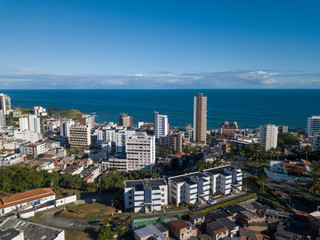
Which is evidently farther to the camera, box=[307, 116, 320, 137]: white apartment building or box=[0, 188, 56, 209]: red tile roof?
box=[307, 116, 320, 137]: white apartment building

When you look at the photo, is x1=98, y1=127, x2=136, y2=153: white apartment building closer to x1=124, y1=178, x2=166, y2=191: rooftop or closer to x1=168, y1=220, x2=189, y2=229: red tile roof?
x1=124, y1=178, x2=166, y2=191: rooftop

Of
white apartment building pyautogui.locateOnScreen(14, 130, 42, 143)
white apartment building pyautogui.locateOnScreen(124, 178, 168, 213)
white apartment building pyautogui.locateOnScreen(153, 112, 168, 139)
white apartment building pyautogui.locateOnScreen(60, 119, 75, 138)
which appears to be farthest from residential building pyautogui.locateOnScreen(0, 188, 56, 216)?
white apartment building pyautogui.locateOnScreen(153, 112, 168, 139)

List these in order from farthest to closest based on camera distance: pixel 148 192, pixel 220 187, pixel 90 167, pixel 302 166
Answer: pixel 90 167
pixel 302 166
pixel 220 187
pixel 148 192

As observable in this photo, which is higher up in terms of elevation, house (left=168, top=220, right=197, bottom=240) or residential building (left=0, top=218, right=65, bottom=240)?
residential building (left=0, top=218, right=65, bottom=240)

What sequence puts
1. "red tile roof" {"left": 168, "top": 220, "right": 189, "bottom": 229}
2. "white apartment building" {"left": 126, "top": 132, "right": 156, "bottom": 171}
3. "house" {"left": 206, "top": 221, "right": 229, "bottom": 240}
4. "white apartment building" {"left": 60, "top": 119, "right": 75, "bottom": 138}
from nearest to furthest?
"house" {"left": 206, "top": 221, "right": 229, "bottom": 240}
"red tile roof" {"left": 168, "top": 220, "right": 189, "bottom": 229}
"white apartment building" {"left": 126, "top": 132, "right": 156, "bottom": 171}
"white apartment building" {"left": 60, "top": 119, "right": 75, "bottom": 138}

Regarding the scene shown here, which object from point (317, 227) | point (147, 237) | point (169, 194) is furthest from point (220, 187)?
point (147, 237)

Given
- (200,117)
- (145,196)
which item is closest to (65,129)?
(200,117)

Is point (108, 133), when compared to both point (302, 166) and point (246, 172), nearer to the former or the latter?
point (246, 172)
